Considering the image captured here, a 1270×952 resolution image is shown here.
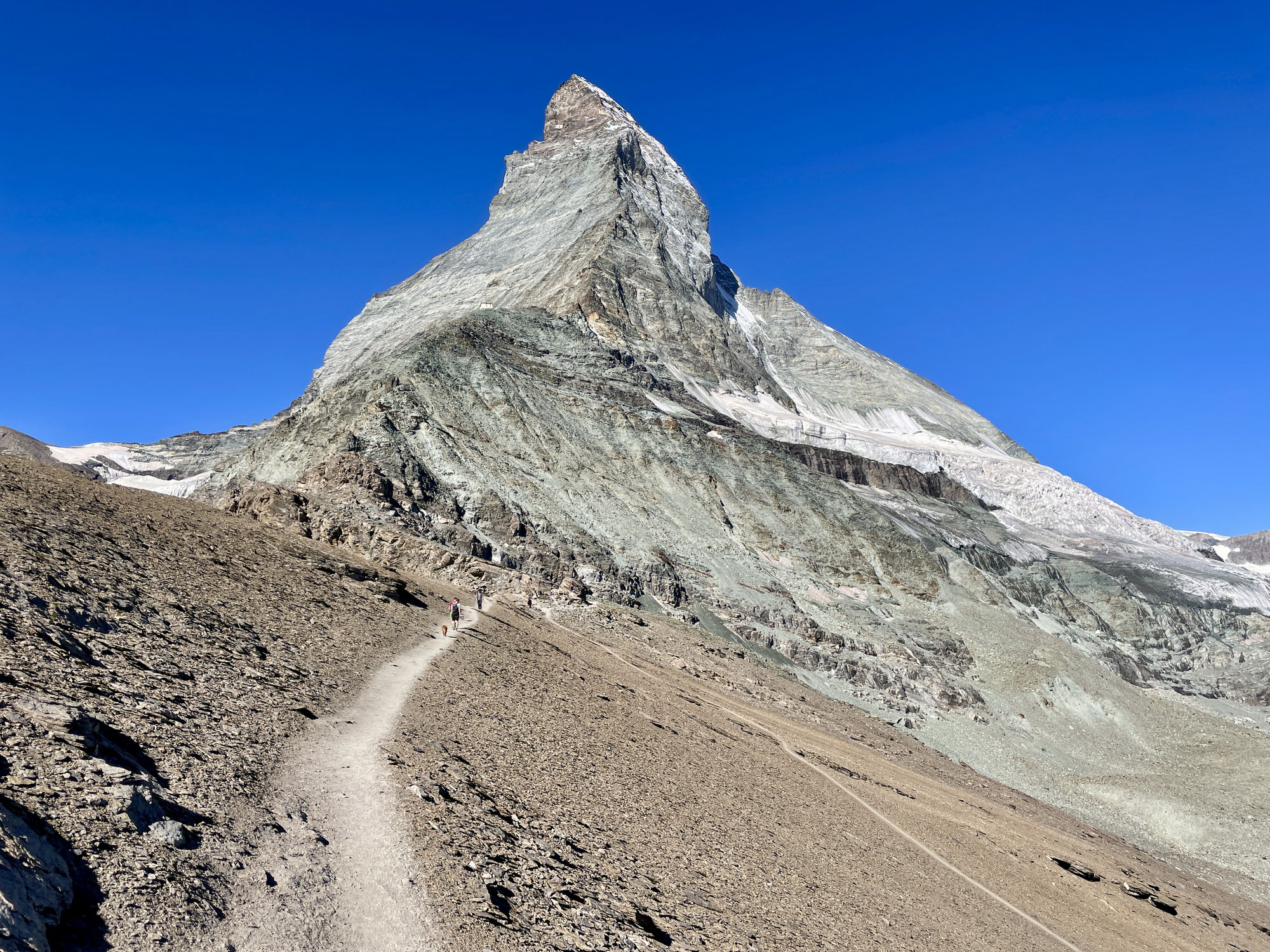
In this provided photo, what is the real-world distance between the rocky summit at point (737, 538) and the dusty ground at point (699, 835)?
82.9 inches

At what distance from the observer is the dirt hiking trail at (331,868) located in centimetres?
692

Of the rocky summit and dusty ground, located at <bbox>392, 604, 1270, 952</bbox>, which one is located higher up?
the rocky summit

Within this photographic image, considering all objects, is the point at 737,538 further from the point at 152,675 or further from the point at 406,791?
the point at 152,675

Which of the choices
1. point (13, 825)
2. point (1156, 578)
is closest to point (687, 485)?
point (13, 825)

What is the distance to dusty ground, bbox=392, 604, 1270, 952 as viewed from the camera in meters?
9.46

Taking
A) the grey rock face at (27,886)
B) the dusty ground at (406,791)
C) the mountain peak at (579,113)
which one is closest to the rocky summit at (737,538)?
the dusty ground at (406,791)

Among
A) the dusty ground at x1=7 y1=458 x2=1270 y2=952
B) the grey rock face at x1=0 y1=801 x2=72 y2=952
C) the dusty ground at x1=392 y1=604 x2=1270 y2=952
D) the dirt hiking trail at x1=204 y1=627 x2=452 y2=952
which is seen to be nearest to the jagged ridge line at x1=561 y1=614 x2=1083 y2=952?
the dusty ground at x1=392 y1=604 x2=1270 y2=952

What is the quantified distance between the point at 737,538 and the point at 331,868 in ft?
155

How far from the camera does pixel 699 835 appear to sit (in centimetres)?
1299

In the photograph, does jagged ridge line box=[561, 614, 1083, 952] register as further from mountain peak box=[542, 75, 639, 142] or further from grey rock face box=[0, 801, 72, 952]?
mountain peak box=[542, 75, 639, 142]

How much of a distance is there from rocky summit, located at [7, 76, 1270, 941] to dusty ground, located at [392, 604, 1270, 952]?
2.11m

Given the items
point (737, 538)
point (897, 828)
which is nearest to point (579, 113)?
point (737, 538)

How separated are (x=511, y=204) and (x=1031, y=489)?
4039 inches

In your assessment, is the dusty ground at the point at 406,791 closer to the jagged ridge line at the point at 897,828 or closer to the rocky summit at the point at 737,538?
the jagged ridge line at the point at 897,828
